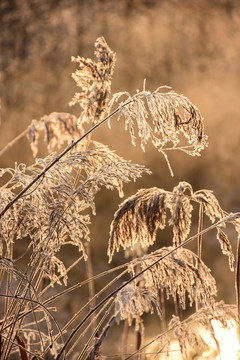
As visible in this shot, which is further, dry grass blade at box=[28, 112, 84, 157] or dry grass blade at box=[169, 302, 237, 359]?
dry grass blade at box=[169, 302, 237, 359]

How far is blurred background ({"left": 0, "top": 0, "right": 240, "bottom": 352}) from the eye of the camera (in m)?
6.38

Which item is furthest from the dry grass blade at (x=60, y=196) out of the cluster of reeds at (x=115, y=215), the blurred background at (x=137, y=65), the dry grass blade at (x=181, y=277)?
the blurred background at (x=137, y=65)

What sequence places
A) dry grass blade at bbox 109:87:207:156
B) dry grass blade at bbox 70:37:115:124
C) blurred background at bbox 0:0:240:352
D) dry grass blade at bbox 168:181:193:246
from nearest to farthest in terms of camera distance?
1. dry grass blade at bbox 109:87:207:156
2. dry grass blade at bbox 168:181:193:246
3. dry grass blade at bbox 70:37:115:124
4. blurred background at bbox 0:0:240:352

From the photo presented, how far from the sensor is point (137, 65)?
6.97m

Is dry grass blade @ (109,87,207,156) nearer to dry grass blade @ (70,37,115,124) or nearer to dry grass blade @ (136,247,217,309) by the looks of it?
dry grass blade @ (70,37,115,124)

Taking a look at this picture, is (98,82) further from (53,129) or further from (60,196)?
(60,196)

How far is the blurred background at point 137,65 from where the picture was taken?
6.38 metres

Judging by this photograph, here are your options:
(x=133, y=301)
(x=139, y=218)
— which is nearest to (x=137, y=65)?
(x=139, y=218)

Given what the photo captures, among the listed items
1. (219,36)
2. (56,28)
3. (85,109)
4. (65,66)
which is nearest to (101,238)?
(65,66)

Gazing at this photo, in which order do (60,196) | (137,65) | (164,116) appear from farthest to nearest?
(137,65)
(60,196)
(164,116)

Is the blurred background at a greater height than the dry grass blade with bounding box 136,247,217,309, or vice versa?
the blurred background

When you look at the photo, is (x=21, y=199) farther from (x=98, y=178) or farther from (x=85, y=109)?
(x=85, y=109)

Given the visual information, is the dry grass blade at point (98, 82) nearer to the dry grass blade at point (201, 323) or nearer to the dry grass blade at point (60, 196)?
the dry grass blade at point (60, 196)

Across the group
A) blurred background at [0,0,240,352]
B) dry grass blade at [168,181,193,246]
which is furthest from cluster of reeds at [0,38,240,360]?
blurred background at [0,0,240,352]
